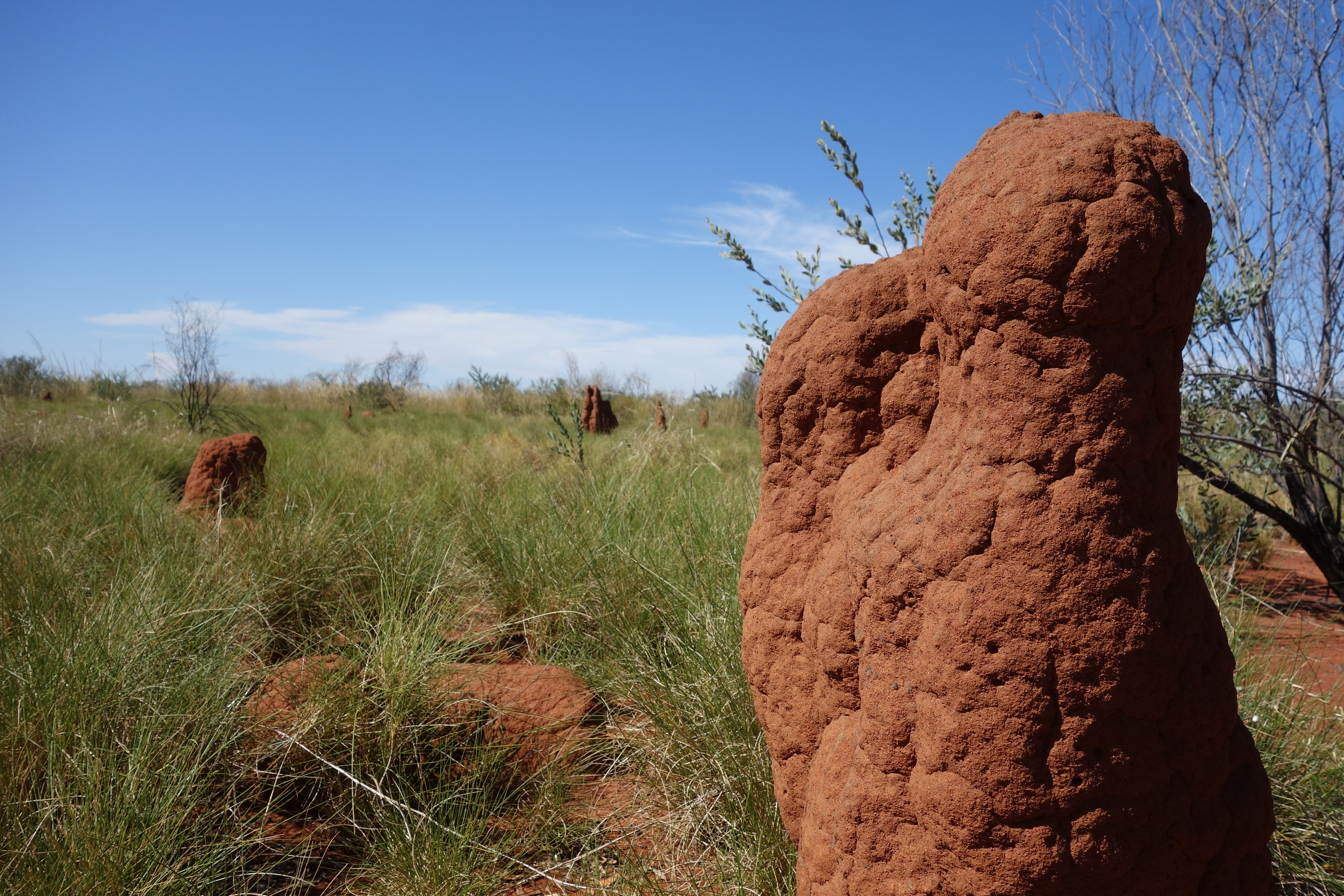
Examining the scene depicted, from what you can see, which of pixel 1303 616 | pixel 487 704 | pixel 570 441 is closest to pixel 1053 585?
pixel 487 704

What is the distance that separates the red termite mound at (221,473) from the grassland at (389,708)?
2.36ft

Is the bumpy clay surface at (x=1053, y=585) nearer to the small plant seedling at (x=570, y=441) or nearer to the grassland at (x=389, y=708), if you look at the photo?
the grassland at (x=389, y=708)

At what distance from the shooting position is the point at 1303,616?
473 cm

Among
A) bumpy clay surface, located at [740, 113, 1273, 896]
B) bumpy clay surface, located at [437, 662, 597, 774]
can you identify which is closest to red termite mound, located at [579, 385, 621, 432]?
bumpy clay surface, located at [437, 662, 597, 774]

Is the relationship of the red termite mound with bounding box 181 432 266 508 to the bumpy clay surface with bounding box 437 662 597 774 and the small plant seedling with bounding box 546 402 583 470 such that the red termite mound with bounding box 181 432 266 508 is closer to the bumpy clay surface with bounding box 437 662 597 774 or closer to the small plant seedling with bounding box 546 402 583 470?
the small plant seedling with bounding box 546 402 583 470

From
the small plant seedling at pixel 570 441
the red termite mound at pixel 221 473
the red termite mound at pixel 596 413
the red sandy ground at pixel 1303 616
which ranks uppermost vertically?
the red termite mound at pixel 596 413

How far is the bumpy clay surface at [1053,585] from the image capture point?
4.01 ft

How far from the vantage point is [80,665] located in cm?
221

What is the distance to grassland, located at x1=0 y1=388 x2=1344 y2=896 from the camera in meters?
1.98

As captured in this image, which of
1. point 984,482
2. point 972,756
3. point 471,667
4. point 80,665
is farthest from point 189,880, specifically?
point 984,482

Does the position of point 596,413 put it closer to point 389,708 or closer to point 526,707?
point 526,707

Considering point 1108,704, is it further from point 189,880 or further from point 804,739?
point 189,880

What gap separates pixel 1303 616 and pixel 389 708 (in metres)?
5.04

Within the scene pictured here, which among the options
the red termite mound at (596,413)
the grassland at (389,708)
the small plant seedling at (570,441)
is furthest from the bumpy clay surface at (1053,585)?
the red termite mound at (596,413)
